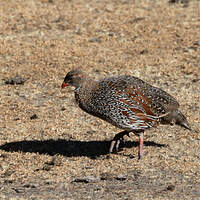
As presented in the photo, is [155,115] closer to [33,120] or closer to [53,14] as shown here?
[33,120]

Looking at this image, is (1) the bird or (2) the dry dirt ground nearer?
(2) the dry dirt ground

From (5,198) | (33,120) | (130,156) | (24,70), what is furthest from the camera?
(24,70)

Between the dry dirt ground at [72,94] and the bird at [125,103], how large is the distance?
76cm

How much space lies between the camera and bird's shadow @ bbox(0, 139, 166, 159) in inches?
436

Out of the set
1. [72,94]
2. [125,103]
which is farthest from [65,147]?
[72,94]

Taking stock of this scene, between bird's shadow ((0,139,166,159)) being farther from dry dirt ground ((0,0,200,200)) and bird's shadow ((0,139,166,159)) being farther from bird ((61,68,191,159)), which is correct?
bird ((61,68,191,159))

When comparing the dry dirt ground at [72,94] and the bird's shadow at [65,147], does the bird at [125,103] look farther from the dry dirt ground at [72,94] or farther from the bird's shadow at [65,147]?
the dry dirt ground at [72,94]

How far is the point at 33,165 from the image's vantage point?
10.4 metres

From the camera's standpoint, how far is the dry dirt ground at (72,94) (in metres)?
9.72

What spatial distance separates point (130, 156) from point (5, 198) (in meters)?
3.02

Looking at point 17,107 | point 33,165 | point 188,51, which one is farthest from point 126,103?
point 188,51

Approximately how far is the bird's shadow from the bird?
1.50ft

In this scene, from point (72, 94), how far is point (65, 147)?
3.33 meters

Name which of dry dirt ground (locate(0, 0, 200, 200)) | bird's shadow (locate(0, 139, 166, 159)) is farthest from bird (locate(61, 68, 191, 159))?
dry dirt ground (locate(0, 0, 200, 200))
